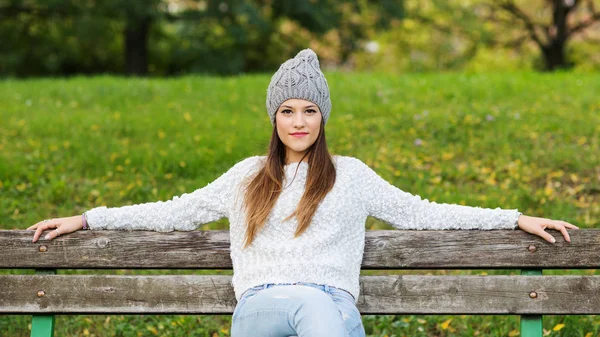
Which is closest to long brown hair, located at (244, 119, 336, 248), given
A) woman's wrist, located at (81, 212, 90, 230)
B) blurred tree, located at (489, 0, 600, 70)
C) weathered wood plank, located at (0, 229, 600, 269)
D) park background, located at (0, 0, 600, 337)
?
weathered wood plank, located at (0, 229, 600, 269)

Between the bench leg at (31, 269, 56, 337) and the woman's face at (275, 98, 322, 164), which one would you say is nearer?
the woman's face at (275, 98, 322, 164)

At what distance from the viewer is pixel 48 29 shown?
18781mm

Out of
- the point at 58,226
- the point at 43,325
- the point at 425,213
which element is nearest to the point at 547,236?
the point at 425,213

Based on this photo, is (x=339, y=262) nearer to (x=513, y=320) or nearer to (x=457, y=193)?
(x=513, y=320)

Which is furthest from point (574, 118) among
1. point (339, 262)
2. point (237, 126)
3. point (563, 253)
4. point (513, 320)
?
point (339, 262)

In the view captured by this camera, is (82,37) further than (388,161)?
Yes

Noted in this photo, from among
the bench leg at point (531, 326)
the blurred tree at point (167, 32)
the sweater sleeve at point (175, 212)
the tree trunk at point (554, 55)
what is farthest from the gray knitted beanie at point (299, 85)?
the tree trunk at point (554, 55)

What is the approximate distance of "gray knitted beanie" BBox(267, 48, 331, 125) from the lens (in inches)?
124

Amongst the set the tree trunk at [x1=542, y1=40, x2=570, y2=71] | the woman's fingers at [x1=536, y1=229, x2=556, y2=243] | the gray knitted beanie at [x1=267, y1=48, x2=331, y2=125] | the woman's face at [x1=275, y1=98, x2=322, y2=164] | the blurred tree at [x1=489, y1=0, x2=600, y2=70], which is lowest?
the woman's fingers at [x1=536, y1=229, x2=556, y2=243]

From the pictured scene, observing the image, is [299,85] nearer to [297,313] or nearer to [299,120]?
[299,120]

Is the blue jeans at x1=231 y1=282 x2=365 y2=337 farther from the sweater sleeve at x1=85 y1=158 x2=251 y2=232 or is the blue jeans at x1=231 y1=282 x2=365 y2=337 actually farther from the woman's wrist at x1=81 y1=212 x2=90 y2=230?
the woman's wrist at x1=81 y1=212 x2=90 y2=230

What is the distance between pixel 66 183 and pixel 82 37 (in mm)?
11036

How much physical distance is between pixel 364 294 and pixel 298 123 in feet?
2.46

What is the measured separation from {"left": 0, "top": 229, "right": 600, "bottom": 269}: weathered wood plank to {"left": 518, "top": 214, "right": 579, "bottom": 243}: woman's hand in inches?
1.4
